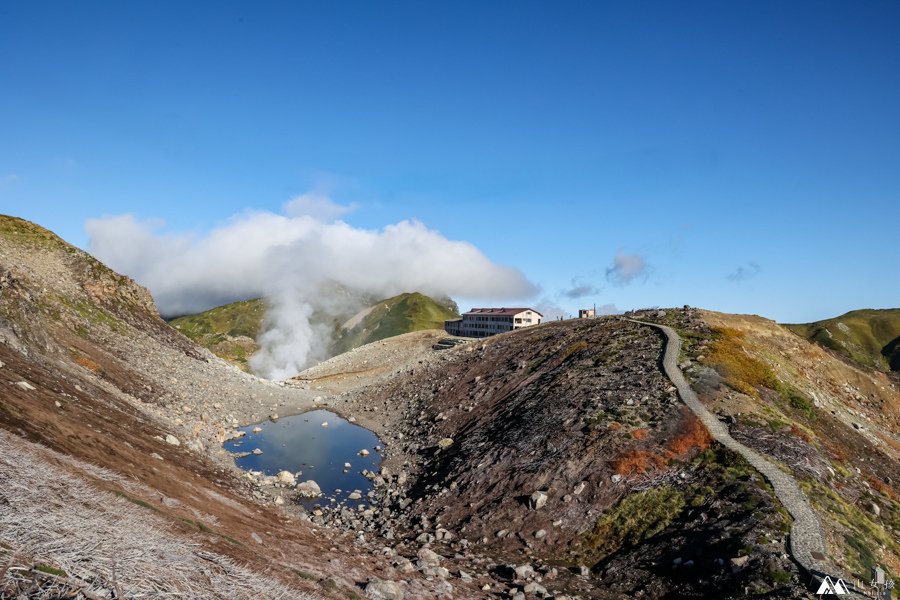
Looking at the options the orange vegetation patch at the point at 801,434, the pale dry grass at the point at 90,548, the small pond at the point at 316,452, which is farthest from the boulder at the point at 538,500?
the pale dry grass at the point at 90,548

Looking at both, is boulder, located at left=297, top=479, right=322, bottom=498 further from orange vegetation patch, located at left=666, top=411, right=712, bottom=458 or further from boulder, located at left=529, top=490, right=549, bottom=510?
orange vegetation patch, located at left=666, top=411, right=712, bottom=458

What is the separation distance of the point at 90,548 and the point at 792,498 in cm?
3004

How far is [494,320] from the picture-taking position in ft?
535

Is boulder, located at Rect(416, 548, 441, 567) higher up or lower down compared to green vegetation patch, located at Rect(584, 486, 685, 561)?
lower down

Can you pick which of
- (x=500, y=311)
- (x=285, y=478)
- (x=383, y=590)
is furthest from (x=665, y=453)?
(x=500, y=311)

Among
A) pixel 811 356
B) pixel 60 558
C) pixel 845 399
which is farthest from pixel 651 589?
pixel 811 356

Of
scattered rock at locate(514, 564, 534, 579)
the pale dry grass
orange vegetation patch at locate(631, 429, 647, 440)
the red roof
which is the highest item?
the red roof

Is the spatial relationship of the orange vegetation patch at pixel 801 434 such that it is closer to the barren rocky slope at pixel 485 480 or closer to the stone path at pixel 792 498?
the barren rocky slope at pixel 485 480

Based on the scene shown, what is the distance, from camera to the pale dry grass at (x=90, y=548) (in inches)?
343

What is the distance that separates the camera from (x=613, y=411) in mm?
38562

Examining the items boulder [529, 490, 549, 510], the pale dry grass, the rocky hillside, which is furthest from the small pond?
the pale dry grass

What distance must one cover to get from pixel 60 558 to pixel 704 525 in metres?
27.1

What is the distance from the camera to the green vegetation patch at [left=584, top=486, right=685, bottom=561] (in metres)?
A: 26.9

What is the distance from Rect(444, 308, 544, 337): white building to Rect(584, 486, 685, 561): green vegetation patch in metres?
123
